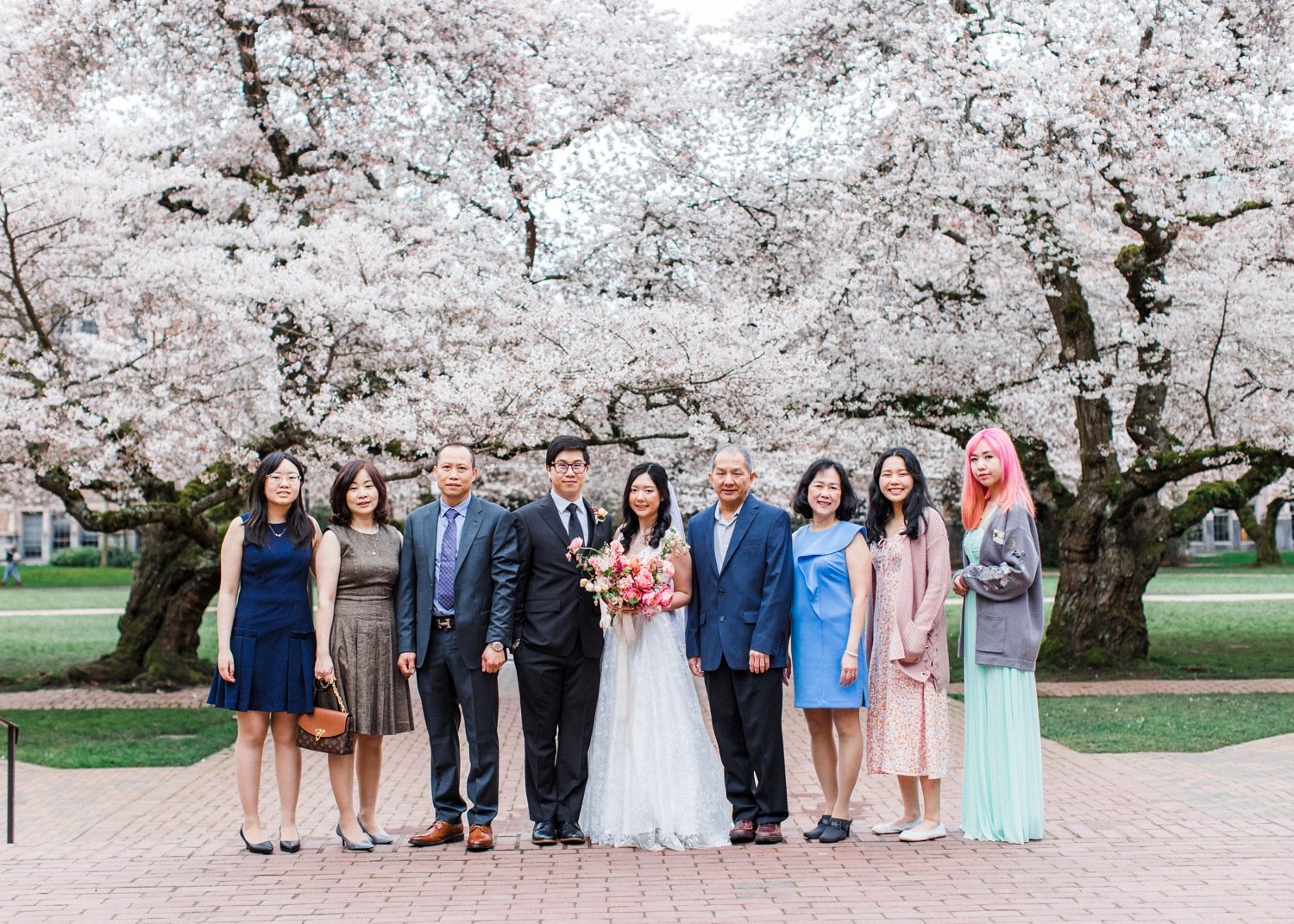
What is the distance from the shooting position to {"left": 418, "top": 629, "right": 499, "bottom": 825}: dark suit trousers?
6.40 meters

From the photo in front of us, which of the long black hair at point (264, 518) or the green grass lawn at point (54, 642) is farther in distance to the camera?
the green grass lawn at point (54, 642)

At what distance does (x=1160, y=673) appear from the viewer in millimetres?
15070

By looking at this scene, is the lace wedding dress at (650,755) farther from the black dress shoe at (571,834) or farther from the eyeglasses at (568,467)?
the eyeglasses at (568,467)

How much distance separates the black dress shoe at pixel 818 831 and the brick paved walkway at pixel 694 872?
10 centimetres

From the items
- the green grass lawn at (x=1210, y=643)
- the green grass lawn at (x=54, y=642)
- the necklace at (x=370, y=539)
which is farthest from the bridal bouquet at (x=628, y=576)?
the green grass lawn at (x=54, y=642)

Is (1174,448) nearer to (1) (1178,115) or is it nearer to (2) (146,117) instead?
(1) (1178,115)

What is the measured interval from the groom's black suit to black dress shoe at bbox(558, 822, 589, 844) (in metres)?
0.03

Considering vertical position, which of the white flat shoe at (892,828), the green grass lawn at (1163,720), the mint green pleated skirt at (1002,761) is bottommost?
the green grass lawn at (1163,720)

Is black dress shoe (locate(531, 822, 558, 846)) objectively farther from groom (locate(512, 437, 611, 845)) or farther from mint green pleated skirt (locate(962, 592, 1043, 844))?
mint green pleated skirt (locate(962, 592, 1043, 844))

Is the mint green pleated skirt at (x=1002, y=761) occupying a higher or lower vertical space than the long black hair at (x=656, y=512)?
lower

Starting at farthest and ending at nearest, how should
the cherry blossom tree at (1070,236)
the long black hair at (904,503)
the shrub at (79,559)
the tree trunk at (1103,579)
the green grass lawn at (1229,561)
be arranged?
the shrub at (79,559)
the green grass lawn at (1229,561)
the tree trunk at (1103,579)
the cherry blossom tree at (1070,236)
the long black hair at (904,503)

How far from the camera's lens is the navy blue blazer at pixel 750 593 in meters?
6.46

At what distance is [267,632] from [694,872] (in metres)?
2.32

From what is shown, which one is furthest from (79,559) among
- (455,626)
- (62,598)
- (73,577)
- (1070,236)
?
(455,626)
